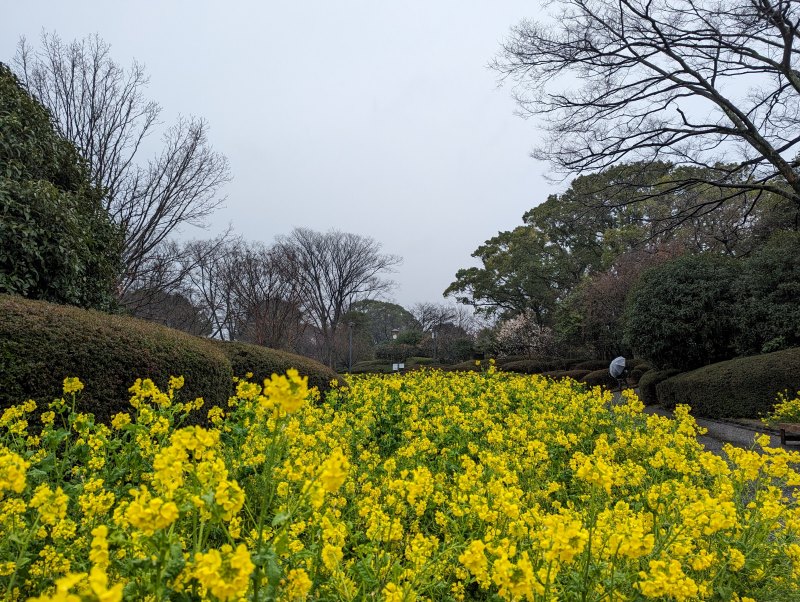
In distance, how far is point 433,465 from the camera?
3.96m

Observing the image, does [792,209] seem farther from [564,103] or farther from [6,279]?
[6,279]

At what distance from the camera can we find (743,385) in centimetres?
860

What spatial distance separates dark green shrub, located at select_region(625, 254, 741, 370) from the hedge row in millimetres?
10716

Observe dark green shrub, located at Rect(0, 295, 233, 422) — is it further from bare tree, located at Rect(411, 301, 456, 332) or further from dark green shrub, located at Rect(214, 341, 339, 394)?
bare tree, located at Rect(411, 301, 456, 332)

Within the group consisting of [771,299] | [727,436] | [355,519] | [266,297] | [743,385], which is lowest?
[355,519]

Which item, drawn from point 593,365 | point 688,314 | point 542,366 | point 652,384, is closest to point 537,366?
point 542,366

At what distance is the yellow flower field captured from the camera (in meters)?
1.37

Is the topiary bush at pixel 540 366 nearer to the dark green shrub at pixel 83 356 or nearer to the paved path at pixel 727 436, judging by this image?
the paved path at pixel 727 436

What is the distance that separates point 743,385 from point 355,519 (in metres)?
8.73

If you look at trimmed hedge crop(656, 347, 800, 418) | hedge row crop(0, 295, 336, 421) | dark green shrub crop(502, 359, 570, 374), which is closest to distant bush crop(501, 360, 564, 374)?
dark green shrub crop(502, 359, 570, 374)

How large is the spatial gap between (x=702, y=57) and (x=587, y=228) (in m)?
15.4

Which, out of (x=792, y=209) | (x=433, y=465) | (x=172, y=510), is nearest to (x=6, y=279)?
(x=433, y=465)

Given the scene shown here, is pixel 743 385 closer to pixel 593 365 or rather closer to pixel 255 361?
pixel 255 361

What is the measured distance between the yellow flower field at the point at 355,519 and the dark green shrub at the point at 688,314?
288 inches
